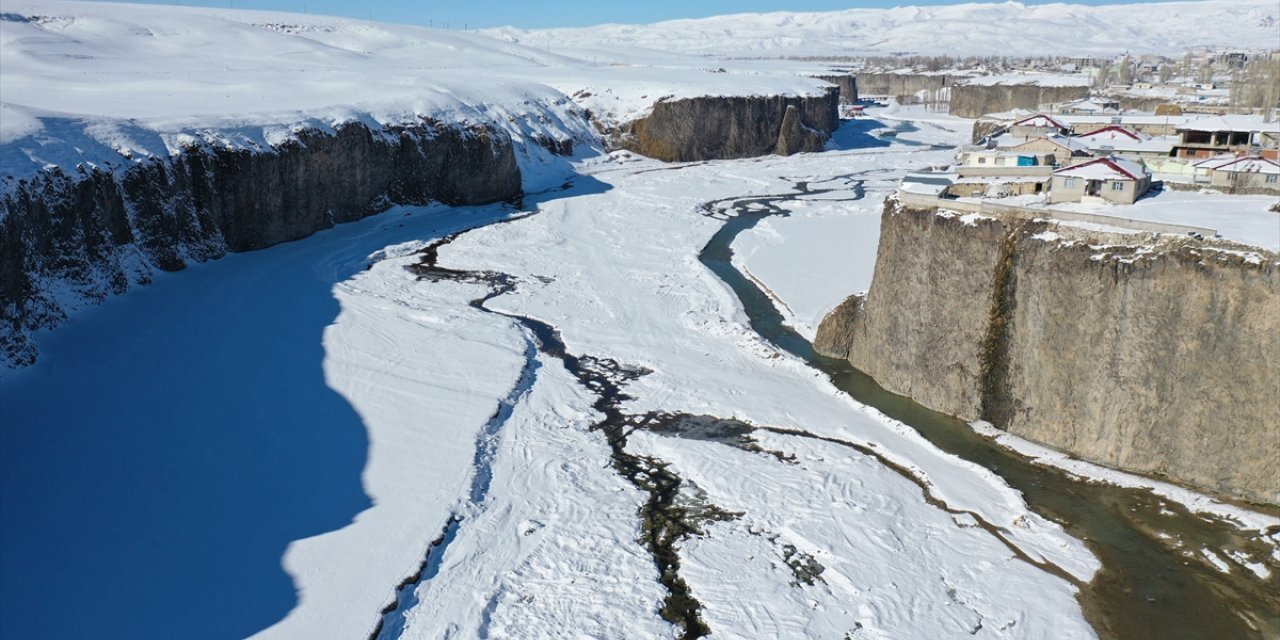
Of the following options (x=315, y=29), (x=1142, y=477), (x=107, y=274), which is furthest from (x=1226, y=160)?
(x=315, y=29)

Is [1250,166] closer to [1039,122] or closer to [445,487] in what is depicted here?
[445,487]

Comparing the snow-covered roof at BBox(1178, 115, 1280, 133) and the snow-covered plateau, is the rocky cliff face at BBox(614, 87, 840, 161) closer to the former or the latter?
the snow-covered plateau

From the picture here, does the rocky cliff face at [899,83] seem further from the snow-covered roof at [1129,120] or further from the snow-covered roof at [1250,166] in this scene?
the snow-covered roof at [1250,166]

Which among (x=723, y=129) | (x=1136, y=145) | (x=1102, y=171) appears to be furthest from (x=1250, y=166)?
(x=723, y=129)

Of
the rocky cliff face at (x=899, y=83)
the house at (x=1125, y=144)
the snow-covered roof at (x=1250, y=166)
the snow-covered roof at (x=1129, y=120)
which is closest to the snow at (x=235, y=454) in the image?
the snow-covered roof at (x=1250, y=166)

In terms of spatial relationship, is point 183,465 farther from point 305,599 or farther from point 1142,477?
point 1142,477

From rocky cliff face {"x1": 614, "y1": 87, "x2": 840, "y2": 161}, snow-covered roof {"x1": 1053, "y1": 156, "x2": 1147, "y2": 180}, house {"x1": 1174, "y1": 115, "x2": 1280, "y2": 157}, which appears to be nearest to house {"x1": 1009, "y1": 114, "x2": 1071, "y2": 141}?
house {"x1": 1174, "y1": 115, "x2": 1280, "y2": 157}

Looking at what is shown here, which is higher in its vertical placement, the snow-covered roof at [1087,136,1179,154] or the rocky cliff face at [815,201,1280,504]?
the snow-covered roof at [1087,136,1179,154]
